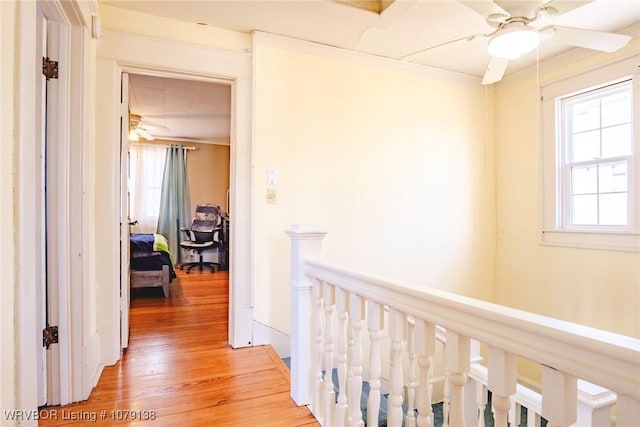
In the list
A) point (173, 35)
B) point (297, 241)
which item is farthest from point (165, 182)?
point (297, 241)

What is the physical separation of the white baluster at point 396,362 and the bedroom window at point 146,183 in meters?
5.74

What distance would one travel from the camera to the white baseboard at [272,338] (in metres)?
2.46

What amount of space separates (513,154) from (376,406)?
2907 mm

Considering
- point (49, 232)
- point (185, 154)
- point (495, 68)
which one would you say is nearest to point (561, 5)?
point (495, 68)

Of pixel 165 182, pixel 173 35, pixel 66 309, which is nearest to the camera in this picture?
pixel 66 309

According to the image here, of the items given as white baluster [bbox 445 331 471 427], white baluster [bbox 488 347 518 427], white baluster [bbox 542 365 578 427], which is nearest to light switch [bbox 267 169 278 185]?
white baluster [bbox 445 331 471 427]

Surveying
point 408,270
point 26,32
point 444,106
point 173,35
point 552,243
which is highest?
point 173,35

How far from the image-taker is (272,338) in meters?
2.50

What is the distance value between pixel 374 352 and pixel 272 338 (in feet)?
4.64

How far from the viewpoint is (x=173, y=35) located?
2318 mm

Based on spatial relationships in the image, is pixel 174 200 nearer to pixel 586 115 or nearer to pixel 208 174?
pixel 208 174

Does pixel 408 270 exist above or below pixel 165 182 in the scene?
below

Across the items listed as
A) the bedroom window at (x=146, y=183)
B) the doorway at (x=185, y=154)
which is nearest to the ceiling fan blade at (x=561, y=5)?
the doorway at (x=185, y=154)

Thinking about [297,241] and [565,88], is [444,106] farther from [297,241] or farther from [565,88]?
[297,241]
